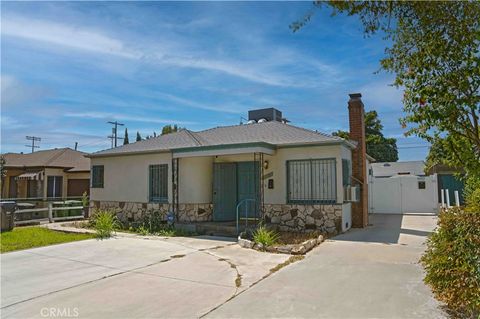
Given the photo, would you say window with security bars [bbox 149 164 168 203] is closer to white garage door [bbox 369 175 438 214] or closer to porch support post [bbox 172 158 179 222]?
porch support post [bbox 172 158 179 222]

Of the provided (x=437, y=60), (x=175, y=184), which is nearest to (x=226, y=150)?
(x=175, y=184)

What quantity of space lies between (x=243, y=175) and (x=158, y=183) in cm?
380

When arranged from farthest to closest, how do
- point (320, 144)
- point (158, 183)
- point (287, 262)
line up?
point (158, 183) < point (320, 144) < point (287, 262)

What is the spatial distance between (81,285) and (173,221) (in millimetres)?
7510

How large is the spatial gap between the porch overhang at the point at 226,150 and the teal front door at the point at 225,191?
1314 millimetres

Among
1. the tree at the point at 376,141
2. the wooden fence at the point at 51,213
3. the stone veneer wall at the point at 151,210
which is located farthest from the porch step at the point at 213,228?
the tree at the point at 376,141

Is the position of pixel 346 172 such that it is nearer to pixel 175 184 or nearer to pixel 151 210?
pixel 175 184

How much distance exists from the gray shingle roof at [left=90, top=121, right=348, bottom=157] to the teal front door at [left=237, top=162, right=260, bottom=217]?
3.47 ft

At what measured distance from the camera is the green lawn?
10547 millimetres

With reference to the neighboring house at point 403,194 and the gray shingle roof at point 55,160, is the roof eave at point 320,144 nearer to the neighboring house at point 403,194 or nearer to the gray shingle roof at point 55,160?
the neighboring house at point 403,194

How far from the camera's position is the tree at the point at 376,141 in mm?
39241

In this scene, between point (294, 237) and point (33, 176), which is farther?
point (33, 176)

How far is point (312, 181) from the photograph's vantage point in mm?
12383

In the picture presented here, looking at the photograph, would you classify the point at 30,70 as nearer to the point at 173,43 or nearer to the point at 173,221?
the point at 173,43
